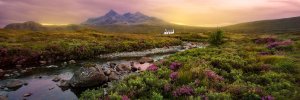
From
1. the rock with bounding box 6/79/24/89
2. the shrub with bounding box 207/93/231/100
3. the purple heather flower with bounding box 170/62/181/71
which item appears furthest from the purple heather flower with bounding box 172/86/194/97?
the rock with bounding box 6/79/24/89

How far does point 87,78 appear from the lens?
72.9 feet

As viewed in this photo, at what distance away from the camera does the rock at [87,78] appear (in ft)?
72.0

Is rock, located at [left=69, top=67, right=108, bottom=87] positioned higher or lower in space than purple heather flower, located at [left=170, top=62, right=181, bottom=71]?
lower

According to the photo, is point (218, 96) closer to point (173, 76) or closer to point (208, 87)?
point (208, 87)

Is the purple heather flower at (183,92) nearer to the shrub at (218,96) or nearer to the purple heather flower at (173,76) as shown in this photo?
the shrub at (218,96)

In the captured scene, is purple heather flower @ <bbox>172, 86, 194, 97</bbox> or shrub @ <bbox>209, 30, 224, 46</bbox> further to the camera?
shrub @ <bbox>209, 30, 224, 46</bbox>

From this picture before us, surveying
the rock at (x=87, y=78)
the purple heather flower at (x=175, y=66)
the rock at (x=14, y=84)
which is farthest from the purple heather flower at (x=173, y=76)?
the rock at (x=14, y=84)

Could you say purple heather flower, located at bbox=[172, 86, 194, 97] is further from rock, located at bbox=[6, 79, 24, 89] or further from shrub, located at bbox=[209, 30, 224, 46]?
shrub, located at bbox=[209, 30, 224, 46]

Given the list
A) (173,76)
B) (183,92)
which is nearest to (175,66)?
(173,76)

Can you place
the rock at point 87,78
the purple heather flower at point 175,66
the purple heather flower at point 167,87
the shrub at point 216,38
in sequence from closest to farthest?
the purple heather flower at point 167,87 < the purple heather flower at point 175,66 < the rock at point 87,78 < the shrub at point 216,38

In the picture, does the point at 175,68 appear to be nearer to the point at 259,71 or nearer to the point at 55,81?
the point at 259,71

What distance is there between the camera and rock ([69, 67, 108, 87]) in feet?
72.0

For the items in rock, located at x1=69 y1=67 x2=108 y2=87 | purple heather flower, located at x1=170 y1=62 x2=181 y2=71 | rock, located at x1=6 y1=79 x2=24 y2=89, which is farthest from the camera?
rock, located at x1=69 y1=67 x2=108 y2=87

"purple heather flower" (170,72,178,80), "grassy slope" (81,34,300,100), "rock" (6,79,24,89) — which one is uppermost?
"purple heather flower" (170,72,178,80)
